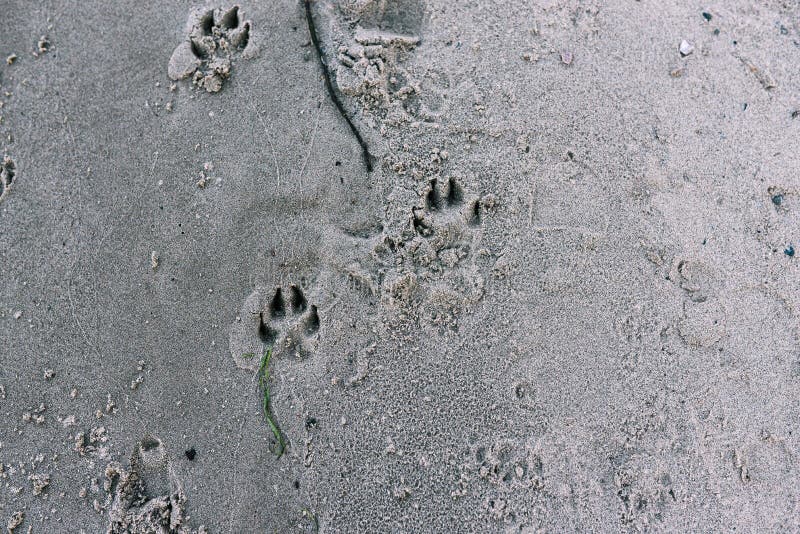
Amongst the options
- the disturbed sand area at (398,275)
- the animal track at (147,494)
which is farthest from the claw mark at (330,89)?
the animal track at (147,494)

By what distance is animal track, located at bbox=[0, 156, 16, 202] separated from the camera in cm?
212

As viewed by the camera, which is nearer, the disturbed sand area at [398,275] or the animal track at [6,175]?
the disturbed sand area at [398,275]

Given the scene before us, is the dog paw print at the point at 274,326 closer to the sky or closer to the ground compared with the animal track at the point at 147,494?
closer to the sky

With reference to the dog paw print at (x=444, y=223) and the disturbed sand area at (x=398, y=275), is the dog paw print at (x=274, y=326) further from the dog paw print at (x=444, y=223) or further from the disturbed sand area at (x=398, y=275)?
the dog paw print at (x=444, y=223)

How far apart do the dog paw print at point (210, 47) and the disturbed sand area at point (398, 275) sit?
0.04ft

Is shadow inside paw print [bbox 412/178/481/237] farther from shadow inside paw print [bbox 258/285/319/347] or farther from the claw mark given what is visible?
shadow inside paw print [bbox 258/285/319/347]

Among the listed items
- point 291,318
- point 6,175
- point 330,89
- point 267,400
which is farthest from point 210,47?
point 267,400

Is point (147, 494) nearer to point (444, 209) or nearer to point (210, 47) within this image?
point (444, 209)

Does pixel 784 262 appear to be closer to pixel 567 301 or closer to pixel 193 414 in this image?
pixel 567 301

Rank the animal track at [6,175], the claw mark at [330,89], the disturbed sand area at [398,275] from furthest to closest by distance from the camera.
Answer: the animal track at [6,175] < the claw mark at [330,89] < the disturbed sand area at [398,275]

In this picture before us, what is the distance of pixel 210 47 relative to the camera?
2068 millimetres

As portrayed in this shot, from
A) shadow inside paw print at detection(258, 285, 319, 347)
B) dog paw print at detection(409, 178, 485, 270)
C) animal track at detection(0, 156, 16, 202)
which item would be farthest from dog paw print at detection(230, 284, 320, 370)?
animal track at detection(0, 156, 16, 202)

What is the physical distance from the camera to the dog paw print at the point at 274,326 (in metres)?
1.92

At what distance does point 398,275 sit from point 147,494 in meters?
1.16
